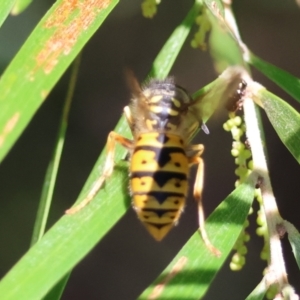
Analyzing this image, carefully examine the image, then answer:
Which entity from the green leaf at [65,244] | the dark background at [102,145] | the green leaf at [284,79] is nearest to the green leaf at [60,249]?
the green leaf at [65,244]

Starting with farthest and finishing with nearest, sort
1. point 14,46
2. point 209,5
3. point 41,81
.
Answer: point 14,46 → point 209,5 → point 41,81

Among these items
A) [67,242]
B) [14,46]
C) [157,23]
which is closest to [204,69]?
[157,23]

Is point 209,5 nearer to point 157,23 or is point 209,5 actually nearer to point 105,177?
point 105,177

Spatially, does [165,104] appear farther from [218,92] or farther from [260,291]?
[260,291]

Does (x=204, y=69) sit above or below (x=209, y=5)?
above

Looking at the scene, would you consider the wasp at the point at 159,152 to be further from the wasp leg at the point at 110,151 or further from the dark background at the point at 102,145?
the dark background at the point at 102,145

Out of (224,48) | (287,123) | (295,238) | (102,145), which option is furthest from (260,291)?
(102,145)
